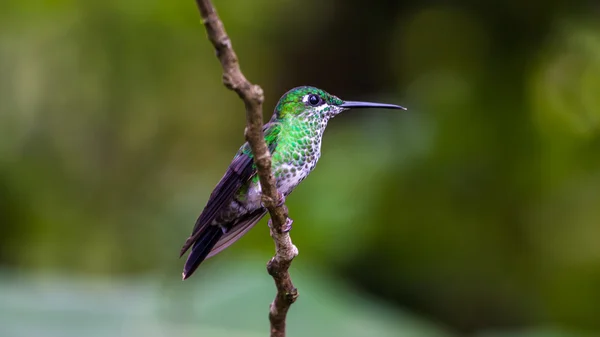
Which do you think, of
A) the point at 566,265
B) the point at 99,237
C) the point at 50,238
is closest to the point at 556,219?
the point at 566,265

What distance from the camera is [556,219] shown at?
5004 millimetres

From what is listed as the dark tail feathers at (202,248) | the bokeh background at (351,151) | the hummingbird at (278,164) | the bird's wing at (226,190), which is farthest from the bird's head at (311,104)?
the bokeh background at (351,151)

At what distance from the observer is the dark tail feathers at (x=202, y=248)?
204 cm

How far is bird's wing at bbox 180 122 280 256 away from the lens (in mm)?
1874

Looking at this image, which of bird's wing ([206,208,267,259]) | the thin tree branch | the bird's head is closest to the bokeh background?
bird's wing ([206,208,267,259])

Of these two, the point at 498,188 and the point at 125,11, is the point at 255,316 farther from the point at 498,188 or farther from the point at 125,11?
the point at 125,11

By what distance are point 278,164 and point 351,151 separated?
11.3 feet

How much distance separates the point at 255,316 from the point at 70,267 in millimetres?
2009

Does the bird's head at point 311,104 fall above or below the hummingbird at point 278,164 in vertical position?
above

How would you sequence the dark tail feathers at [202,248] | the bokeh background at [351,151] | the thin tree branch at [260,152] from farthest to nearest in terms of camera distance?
the bokeh background at [351,151], the dark tail feathers at [202,248], the thin tree branch at [260,152]

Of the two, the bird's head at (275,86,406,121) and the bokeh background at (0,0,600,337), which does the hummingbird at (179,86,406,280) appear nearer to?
the bird's head at (275,86,406,121)

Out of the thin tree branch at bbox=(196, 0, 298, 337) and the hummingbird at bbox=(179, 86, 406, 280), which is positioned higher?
the hummingbird at bbox=(179, 86, 406, 280)

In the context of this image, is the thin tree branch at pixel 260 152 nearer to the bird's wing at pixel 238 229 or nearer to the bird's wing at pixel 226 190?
the bird's wing at pixel 226 190

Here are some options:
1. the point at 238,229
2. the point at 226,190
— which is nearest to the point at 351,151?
the point at 238,229
